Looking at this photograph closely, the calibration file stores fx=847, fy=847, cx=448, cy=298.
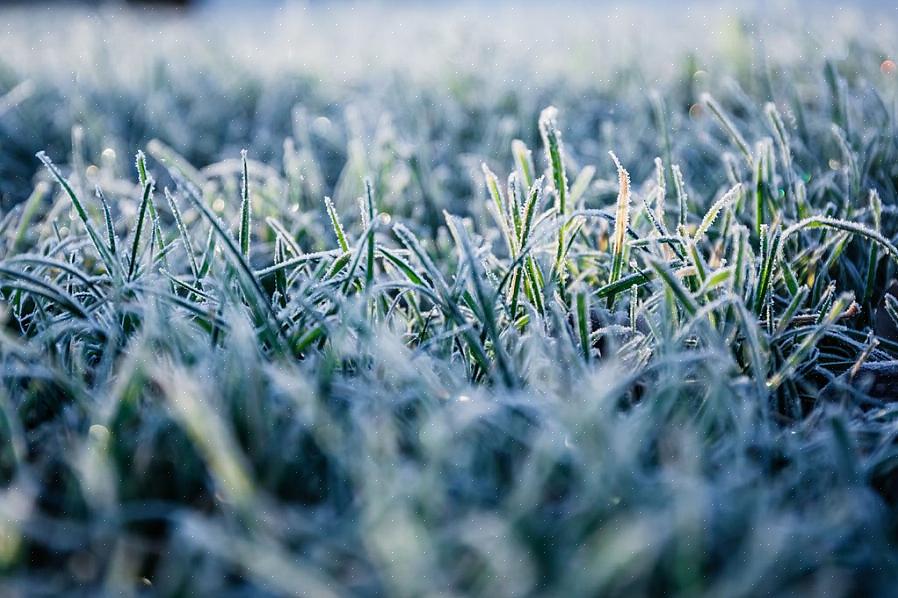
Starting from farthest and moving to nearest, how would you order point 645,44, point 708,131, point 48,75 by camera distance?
point 645,44, point 48,75, point 708,131

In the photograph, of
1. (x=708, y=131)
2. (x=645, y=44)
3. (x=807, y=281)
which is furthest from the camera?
(x=645, y=44)

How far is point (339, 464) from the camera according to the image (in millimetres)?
725

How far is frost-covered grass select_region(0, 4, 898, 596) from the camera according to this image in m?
0.63

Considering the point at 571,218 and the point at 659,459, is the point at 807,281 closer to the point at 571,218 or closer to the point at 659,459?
the point at 571,218

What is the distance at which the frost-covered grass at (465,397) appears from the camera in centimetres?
63

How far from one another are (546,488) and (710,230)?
2.17 ft

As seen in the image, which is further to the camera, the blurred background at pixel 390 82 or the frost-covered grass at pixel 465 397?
the blurred background at pixel 390 82

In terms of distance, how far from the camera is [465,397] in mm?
810

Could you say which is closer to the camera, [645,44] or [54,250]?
[54,250]

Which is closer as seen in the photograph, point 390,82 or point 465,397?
point 465,397

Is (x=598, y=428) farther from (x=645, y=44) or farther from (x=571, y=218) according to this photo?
(x=645, y=44)

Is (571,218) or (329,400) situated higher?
(571,218)

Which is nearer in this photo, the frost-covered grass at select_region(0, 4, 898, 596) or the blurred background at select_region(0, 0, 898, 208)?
the frost-covered grass at select_region(0, 4, 898, 596)

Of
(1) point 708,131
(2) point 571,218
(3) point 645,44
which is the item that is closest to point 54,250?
(2) point 571,218
